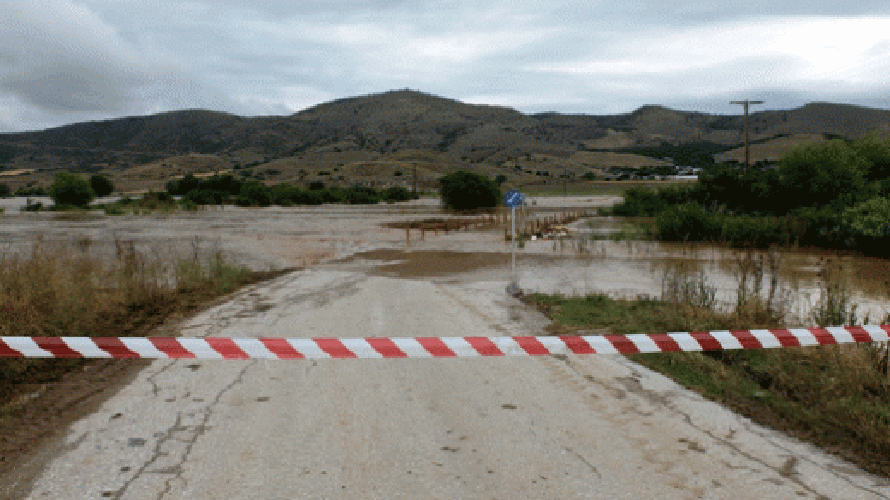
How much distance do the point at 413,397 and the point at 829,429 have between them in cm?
375

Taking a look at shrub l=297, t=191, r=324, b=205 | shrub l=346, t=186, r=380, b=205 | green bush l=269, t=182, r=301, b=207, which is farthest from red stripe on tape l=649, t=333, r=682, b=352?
shrub l=297, t=191, r=324, b=205

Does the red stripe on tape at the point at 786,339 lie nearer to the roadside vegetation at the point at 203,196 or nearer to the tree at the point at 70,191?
the roadside vegetation at the point at 203,196

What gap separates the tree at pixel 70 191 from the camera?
229 feet

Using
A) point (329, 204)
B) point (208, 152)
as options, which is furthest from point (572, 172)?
point (208, 152)

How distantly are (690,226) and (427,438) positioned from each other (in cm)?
2777

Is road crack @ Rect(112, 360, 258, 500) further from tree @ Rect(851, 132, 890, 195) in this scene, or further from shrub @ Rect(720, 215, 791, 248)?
tree @ Rect(851, 132, 890, 195)

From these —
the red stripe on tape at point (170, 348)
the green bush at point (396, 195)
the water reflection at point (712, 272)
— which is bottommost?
the water reflection at point (712, 272)

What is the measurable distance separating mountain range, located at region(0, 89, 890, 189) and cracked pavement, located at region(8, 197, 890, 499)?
105m

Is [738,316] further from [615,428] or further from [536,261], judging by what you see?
[536,261]

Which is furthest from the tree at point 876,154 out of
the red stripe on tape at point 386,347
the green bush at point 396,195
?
the green bush at point 396,195

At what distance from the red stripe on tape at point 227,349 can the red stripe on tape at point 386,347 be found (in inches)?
39.6

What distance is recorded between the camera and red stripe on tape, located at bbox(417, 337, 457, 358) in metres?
4.94

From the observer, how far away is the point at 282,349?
4.84 meters

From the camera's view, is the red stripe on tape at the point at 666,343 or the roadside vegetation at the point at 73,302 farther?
the roadside vegetation at the point at 73,302
